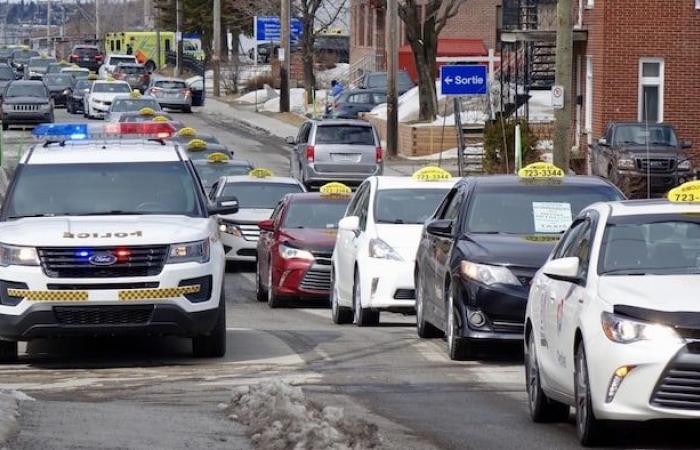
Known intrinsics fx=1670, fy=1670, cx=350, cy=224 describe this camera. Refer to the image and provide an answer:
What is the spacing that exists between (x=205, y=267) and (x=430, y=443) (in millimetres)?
4346

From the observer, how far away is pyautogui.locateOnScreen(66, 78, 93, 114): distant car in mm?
67625

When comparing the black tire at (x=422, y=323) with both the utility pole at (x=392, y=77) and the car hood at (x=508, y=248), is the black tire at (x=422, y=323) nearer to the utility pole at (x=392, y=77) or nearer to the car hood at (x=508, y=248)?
the car hood at (x=508, y=248)

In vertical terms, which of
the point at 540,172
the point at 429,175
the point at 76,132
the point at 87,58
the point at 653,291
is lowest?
the point at 87,58

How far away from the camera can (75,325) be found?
43.7 feet

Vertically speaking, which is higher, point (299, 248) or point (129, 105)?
point (129, 105)

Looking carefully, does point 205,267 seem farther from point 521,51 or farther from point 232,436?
point 521,51

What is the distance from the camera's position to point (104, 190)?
47.6 ft

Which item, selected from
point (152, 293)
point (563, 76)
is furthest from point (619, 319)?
point (563, 76)

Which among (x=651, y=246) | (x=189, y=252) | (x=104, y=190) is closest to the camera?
(x=651, y=246)

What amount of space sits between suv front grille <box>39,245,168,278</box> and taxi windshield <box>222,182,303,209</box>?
46.9ft

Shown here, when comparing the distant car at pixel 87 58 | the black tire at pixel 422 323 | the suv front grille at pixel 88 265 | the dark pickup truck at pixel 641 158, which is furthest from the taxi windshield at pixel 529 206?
the distant car at pixel 87 58

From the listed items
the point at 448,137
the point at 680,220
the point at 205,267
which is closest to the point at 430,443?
the point at 680,220

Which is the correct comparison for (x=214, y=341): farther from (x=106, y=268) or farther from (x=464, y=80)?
(x=464, y=80)

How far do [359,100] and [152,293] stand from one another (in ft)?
155
